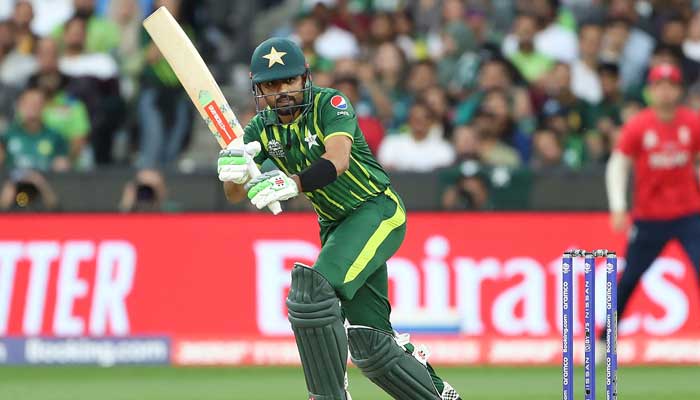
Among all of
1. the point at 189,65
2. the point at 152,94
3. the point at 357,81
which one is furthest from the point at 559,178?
the point at 189,65

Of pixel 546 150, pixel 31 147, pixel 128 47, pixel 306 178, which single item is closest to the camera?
pixel 306 178

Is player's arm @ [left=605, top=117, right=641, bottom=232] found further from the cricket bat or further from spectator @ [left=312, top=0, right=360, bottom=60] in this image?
spectator @ [left=312, top=0, right=360, bottom=60]

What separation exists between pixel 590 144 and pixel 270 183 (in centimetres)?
700

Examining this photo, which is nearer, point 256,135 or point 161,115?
point 256,135

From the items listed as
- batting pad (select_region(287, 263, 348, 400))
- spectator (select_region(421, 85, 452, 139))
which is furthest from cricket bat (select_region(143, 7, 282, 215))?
spectator (select_region(421, 85, 452, 139))

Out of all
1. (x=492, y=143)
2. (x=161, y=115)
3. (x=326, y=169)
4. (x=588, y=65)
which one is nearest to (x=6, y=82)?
(x=161, y=115)

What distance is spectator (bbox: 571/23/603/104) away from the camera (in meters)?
12.8

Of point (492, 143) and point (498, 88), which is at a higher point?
point (498, 88)

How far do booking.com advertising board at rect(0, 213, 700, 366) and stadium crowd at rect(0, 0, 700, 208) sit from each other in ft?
2.16

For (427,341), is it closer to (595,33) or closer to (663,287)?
(663,287)

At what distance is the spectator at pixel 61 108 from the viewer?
11602mm

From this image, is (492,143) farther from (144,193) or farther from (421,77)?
(144,193)

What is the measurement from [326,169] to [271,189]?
0.25 meters

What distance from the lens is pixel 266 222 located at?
10.2m
